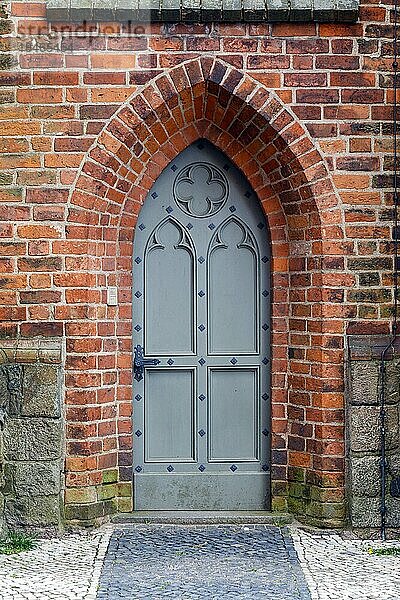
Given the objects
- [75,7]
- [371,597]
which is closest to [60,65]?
[75,7]

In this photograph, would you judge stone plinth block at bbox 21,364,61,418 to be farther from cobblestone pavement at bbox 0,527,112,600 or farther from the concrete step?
the concrete step

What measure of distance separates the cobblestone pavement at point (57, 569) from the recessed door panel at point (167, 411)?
72 cm

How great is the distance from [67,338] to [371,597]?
2523 millimetres

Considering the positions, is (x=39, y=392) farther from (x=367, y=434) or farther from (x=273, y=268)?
(x=367, y=434)

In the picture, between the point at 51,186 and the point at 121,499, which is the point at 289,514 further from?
the point at 51,186

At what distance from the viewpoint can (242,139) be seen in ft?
23.0

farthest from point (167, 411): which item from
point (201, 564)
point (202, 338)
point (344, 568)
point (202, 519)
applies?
point (344, 568)

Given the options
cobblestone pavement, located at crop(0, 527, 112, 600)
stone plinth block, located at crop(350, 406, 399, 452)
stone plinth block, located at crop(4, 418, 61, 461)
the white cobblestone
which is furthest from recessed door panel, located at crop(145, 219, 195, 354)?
the white cobblestone

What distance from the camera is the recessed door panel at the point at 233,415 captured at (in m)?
7.24

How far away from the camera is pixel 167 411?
23.7ft

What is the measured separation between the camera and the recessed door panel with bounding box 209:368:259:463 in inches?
285

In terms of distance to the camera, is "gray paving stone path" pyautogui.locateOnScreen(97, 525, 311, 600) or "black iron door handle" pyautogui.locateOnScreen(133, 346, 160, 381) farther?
"black iron door handle" pyautogui.locateOnScreen(133, 346, 160, 381)

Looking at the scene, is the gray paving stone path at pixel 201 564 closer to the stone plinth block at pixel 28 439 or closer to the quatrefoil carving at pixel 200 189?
the stone plinth block at pixel 28 439

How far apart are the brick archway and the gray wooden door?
0.50 ft
